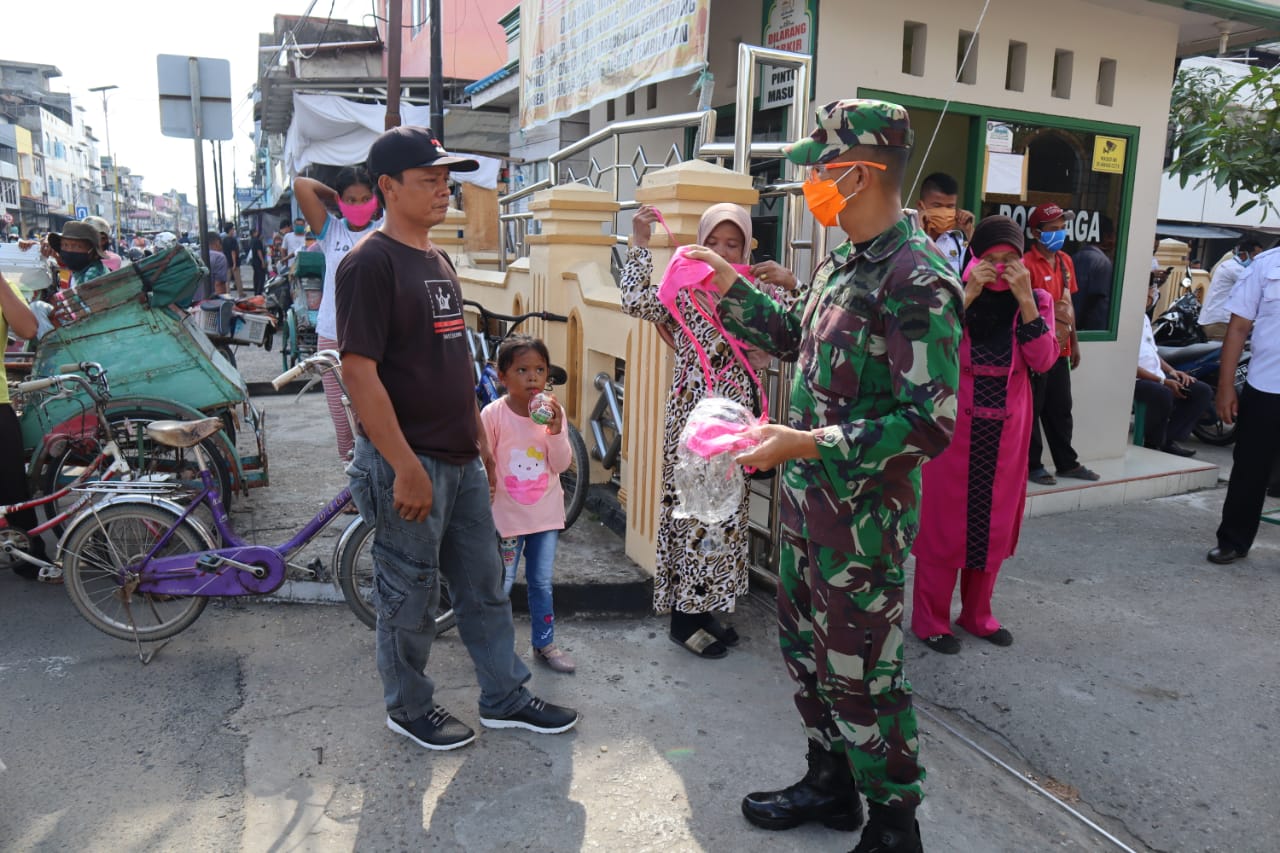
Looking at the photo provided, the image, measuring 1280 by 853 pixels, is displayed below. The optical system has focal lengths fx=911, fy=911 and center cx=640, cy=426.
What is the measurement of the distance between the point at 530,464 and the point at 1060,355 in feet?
12.2

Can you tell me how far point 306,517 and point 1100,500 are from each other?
16.1 feet

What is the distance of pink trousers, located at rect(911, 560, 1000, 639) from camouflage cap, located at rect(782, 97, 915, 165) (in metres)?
2.05

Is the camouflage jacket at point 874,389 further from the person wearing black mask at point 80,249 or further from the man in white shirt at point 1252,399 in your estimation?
the person wearing black mask at point 80,249

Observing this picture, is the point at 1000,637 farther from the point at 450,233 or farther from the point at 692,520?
the point at 450,233

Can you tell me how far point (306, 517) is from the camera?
201 inches

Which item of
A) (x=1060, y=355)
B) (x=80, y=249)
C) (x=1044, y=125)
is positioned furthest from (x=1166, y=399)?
(x=80, y=249)

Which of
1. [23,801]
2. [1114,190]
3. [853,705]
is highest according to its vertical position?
[1114,190]

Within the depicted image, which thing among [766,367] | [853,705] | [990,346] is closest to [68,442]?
[766,367]

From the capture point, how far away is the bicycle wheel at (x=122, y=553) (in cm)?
361

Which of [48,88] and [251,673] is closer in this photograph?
[251,673]

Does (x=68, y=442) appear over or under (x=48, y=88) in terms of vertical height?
under

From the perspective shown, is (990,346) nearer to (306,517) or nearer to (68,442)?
(306,517)

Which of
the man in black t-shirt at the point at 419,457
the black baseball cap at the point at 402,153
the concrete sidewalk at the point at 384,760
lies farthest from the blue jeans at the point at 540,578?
the black baseball cap at the point at 402,153

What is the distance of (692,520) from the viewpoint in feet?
11.7
